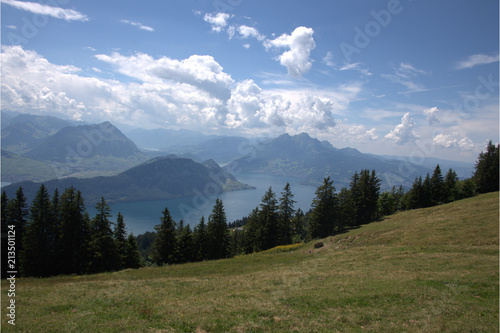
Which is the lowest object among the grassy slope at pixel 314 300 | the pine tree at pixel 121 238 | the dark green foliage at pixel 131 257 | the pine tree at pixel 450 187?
the dark green foliage at pixel 131 257

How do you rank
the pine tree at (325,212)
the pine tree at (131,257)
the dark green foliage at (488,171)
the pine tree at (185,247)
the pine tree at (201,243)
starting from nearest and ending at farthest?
the pine tree at (185,247), the pine tree at (131,257), the pine tree at (201,243), the pine tree at (325,212), the dark green foliage at (488,171)

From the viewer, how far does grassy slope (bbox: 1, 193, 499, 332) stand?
11195 mm

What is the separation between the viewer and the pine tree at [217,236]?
4812 centimetres

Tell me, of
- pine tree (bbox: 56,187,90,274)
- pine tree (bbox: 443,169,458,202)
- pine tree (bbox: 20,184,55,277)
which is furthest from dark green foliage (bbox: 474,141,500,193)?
pine tree (bbox: 20,184,55,277)

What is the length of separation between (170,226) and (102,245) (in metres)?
11.4

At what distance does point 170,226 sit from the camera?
44.9 metres

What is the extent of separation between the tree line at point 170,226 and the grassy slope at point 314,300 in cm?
1755

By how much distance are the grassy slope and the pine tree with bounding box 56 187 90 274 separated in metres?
17.4

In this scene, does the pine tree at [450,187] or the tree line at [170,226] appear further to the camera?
the pine tree at [450,187]

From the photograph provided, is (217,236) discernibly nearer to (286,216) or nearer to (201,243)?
(201,243)

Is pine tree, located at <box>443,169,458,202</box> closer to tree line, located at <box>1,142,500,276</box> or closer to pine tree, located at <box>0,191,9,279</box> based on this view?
tree line, located at <box>1,142,500,276</box>

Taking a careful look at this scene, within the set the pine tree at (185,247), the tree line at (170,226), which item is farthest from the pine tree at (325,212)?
the pine tree at (185,247)

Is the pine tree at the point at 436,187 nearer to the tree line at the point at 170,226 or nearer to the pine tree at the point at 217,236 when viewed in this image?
the tree line at the point at 170,226

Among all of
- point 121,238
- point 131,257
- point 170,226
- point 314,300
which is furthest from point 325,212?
point 121,238
